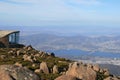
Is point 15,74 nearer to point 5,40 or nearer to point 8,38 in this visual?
point 5,40

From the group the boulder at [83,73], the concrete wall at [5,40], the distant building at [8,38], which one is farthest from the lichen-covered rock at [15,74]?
Result: the concrete wall at [5,40]

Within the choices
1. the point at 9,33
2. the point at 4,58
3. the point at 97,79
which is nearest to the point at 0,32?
the point at 9,33

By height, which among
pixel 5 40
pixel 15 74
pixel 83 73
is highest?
→ pixel 15 74

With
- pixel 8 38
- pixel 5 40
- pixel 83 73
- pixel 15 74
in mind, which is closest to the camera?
pixel 15 74

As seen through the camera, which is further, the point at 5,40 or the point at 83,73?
the point at 5,40

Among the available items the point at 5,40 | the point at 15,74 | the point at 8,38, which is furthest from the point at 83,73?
the point at 8,38

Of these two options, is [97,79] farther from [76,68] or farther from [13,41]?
[13,41]

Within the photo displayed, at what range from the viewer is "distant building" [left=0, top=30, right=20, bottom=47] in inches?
3211

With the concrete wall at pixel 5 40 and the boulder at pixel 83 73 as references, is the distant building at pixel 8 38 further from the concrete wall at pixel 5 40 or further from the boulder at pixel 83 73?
the boulder at pixel 83 73

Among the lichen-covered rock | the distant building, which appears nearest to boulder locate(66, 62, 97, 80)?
the lichen-covered rock

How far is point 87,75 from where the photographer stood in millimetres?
35000

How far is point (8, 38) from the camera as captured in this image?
272ft

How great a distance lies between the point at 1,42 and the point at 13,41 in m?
4.50

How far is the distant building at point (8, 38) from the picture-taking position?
81562 mm
